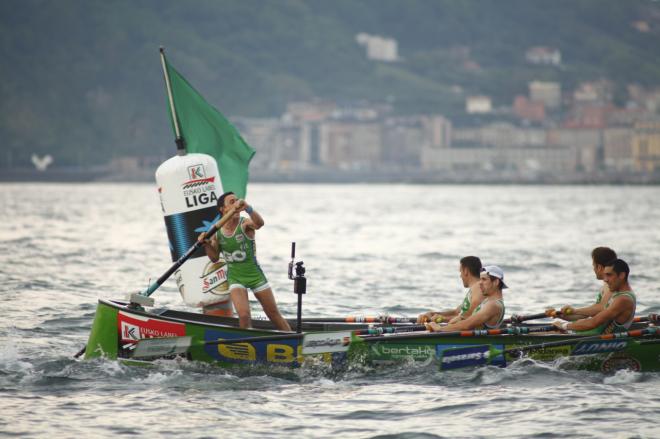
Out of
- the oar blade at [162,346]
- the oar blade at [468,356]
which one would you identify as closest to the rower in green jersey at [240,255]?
the oar blade at [162,346]

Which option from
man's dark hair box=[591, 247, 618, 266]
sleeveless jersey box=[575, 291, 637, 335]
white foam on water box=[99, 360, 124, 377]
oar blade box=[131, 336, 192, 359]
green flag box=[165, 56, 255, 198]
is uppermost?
green flag box=[165, 56, 255, 198]

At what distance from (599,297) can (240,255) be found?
4.54 m

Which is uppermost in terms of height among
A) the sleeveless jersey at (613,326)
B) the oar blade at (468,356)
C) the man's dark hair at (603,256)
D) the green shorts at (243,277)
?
the man's dark hair at (603,256)

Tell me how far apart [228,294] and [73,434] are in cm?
426

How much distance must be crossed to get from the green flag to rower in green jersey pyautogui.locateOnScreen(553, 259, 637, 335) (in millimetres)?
5200

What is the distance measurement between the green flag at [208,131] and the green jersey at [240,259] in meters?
2.17

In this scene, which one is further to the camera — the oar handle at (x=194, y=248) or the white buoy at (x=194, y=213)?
the white buoy at (x=194, y=213)

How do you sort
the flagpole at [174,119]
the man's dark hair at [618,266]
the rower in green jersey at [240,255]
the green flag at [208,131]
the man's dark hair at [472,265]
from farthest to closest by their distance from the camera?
the green flag at [208,131] < the flagpole at [174,119] < the man's dark hair at [472,265] < the rower in green jersey at [240,255] < the man's dark hair at [618,266]

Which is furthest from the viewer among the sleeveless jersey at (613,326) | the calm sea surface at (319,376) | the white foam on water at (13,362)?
the white foam on water at (13,362)

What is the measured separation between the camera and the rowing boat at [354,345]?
15.1 meters

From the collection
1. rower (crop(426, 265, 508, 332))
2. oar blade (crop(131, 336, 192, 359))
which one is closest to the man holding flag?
oar blade (crop(131, 336, 192, 359))

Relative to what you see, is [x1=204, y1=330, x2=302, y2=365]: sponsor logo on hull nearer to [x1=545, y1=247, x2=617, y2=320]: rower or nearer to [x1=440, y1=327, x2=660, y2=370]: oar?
[x1=440, y1=327, x2=660, y2=370]: oar

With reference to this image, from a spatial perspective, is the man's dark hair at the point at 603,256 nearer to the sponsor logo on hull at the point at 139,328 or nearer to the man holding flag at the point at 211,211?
the man holding flag at the point at 211,211

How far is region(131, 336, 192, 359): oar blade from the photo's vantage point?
599 inches
